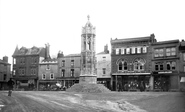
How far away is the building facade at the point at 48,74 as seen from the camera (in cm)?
6341

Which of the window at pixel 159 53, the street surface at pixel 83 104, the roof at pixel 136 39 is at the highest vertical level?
the roof at pixel 136 39

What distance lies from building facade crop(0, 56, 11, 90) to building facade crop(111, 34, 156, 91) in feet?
106

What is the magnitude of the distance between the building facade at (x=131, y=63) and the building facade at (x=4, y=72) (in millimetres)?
32397

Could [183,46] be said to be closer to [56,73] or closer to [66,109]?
[56,73]

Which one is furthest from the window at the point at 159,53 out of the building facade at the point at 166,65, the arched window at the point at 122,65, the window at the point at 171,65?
the arched window at the point at 122,65

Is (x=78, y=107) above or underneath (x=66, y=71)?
underneath

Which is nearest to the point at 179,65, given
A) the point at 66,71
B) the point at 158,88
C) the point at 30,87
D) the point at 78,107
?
the point at 158,88

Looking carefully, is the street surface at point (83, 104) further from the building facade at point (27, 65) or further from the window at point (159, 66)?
the building facade at point (27, 65)

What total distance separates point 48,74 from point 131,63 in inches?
910

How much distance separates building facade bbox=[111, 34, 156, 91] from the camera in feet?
175

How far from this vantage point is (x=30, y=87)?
6475 centimetres

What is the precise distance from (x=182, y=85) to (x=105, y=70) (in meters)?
19.5

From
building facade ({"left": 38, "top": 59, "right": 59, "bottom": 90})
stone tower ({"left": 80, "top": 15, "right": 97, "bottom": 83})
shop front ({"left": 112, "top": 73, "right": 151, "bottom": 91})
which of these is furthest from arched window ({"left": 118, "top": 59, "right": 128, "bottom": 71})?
stone tower ({"left": 80, "top": 15, "right": 97, "bottom": 83})

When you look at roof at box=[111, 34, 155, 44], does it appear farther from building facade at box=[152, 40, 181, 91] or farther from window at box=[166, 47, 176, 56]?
window at box=[166, 47, 176, 56]
